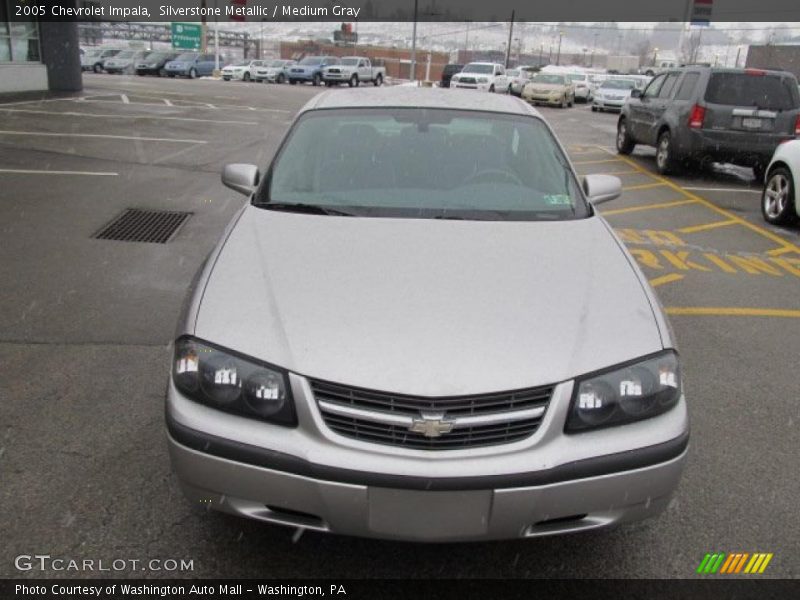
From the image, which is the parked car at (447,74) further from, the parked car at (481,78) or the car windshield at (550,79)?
the car windshield at (550,79)

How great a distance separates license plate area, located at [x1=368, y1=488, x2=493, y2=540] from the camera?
214 cm

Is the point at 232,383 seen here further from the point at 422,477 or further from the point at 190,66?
the point at 190,66

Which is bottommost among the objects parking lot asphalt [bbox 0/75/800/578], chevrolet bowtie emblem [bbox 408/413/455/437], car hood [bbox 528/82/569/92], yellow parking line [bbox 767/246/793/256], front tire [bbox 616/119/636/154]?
parking lot asphalt [bbox 0/75/800/578]

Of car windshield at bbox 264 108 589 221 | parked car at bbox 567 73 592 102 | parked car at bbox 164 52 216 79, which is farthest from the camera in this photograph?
parked car at bbox 164 52 216 79

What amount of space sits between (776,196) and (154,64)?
40475 mm

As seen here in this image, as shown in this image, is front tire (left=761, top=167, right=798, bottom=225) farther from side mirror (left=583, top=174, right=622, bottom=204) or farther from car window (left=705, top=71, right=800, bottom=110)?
side mirror (left=583, top=174, right=622, bottom=204)

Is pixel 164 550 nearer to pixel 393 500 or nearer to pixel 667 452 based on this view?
pixel 393 500

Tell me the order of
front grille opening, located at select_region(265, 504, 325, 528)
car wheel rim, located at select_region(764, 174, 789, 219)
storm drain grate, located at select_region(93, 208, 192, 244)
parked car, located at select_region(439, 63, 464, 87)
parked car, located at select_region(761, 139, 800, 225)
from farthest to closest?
parked car, located at select_region(439, 63, 464, 87) → car wheel rim, located at select_region(764, 174, 789, 219) → parked car, located at select_region(761, 139, 800, 225) → storm drain grate, located at select_region(93, 208, 192, 244) → front grille opening, located at select_region(265, 504, 325, 528)

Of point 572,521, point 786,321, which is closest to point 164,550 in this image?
point 572,521

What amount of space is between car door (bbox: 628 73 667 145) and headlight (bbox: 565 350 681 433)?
37.6ft

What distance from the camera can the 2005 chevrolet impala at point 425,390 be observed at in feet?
7.12

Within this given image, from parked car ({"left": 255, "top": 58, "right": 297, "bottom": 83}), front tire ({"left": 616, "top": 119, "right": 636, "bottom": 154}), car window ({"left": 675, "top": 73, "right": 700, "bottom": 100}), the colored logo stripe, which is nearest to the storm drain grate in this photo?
the colored logo stripe

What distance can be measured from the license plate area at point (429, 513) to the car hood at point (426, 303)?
12.5 inches

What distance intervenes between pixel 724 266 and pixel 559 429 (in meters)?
5.28
